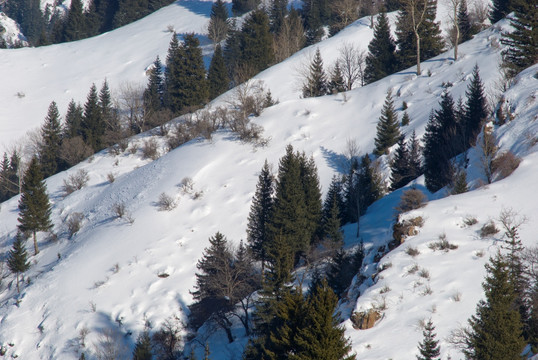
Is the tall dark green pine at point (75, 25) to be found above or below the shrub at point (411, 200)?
above

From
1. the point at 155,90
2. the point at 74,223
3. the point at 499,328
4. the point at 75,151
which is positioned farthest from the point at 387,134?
the point at 155,90

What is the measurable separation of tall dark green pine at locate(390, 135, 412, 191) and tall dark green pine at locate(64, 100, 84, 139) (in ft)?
148

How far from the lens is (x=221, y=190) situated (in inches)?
1777

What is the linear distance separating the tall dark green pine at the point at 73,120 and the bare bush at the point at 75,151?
475 cm

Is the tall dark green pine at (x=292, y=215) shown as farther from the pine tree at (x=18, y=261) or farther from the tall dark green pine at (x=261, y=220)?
the pine tree at (x=18, y=261)

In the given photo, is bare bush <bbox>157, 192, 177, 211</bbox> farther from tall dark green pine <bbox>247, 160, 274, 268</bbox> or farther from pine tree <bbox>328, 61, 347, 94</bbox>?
pine tree <bbox>328, 61, 347, 94</bbox>

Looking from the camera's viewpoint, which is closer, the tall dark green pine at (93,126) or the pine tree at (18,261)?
the pine tree at (18,261)

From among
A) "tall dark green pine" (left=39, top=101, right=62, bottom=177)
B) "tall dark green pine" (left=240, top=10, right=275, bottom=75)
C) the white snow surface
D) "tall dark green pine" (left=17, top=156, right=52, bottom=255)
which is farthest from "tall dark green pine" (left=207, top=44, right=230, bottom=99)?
"tall dark green pine" (left=17, top=156, right=52, bottom=255)

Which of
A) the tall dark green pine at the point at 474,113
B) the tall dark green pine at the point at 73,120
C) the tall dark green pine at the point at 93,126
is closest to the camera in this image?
the tall dark green pine at the point at 474,113

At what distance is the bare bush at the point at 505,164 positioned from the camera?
2869 centimetres

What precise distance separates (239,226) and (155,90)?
40.0 m

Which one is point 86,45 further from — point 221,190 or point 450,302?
point 450,302

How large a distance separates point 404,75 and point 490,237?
114 ft

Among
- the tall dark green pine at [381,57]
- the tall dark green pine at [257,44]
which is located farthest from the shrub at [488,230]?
the tall dark green pine at [257,44]
